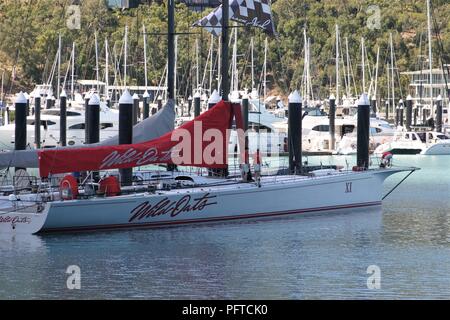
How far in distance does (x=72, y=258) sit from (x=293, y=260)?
5.53 metres

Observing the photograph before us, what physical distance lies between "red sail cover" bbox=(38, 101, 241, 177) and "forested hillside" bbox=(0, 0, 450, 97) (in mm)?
54824

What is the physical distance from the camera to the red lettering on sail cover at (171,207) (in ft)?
114

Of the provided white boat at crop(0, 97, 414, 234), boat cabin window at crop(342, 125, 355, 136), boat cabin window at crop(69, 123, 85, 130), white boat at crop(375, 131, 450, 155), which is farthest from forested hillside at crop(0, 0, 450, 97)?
white boat at crop(0, 97, 414, 234)

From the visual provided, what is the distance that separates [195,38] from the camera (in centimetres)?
10331

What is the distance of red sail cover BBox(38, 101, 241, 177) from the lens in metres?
33.8

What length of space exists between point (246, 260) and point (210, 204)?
5.06 m

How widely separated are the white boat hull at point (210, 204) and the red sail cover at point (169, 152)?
102 cm

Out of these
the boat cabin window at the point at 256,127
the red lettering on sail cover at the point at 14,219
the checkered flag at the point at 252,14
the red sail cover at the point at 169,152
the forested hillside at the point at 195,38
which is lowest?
the red lettering on sail cover at the point at 14,219

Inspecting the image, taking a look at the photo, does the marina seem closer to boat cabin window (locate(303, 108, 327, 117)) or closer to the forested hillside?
boat cabin window (locate(303, 108, 327, 117))

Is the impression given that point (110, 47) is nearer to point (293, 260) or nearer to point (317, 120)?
point (317, 120)

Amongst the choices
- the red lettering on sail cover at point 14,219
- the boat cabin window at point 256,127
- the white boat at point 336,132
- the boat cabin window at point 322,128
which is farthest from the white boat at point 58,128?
the red lettering on sail cover at point 14,219

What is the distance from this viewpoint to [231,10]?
1634 inches

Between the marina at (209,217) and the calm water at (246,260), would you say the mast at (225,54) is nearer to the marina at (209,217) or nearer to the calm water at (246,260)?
the marina at (209,217)
